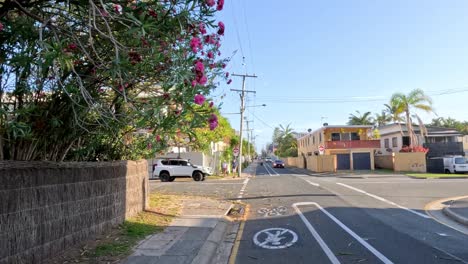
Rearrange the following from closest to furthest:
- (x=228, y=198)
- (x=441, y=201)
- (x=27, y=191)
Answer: (x=27, y=191), (x=441, y=201), (x=228, y=198)

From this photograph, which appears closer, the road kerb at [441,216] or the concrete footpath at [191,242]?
the concrete footpath at [191,242]

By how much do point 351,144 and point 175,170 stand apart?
88.1 feet

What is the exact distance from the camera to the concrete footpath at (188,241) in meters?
7.90

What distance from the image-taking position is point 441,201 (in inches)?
671

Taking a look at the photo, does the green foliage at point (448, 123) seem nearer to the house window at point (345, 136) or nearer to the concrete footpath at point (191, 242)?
the house window at point (345, 136)

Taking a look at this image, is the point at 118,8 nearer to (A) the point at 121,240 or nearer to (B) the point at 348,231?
(A) the point at 121,240

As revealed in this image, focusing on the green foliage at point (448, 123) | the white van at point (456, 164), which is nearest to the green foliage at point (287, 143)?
the green foliage at point (448, 123)

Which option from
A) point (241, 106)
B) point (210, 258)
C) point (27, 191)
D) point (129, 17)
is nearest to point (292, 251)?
point (210, 258)

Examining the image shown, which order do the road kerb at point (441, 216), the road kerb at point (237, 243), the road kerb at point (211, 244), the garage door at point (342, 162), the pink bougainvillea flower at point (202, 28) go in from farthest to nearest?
the garage door at point (342, 162), the road kerb at point (441, 216), the road kerb at point (237, 243), the road kerb at point (211, 244), the pink bougainvillea flower at point (202, 28)

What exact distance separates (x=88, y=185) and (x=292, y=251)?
4295 mm

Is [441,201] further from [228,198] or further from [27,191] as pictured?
[27,191]

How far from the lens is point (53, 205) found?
7.43m

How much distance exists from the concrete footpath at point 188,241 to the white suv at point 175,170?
1881 centimetres

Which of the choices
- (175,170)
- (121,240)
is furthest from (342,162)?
(121,240)
